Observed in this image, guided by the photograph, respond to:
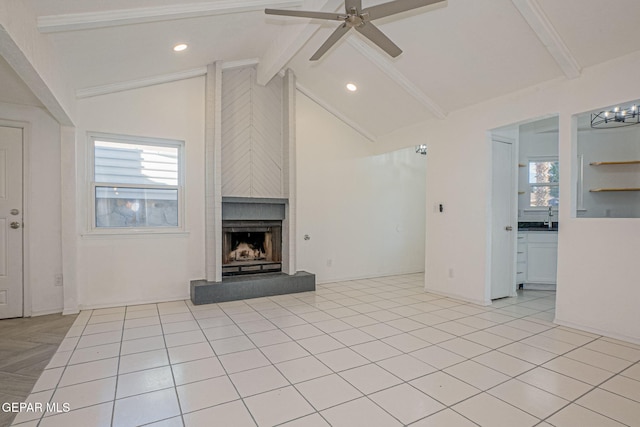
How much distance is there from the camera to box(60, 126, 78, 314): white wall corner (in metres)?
3.75

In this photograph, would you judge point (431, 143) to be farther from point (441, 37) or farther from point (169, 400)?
point (169, 400)

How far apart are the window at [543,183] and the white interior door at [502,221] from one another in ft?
5.06

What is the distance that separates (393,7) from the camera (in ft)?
7.57

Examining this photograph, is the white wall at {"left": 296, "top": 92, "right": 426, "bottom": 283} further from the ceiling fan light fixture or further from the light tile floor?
the ceiling fan light fixture

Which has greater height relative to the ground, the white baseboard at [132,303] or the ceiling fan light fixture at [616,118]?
the ceiling fan light fixture at [616,118]

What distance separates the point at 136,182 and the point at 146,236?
0.72m

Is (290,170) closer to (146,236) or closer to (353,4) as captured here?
(146,236)

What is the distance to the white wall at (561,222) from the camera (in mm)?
3012

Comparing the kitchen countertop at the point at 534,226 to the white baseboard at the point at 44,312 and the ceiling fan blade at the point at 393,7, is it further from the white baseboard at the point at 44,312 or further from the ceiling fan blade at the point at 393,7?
the white baseboard at the point at 44,312

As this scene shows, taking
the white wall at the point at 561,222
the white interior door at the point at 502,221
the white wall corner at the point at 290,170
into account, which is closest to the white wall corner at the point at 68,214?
the white wall corner at the point at 290,170

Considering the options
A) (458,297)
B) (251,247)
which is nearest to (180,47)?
(251,247)

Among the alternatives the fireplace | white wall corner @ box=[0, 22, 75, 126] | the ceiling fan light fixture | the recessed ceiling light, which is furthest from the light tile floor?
the ceiling fan light fixture

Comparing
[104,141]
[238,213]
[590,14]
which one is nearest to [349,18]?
[590,14]

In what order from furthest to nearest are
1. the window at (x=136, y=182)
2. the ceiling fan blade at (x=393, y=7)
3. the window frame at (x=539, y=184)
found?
the window frame at (x=539, y=184), the window at (x=136, y=182), the ceiling fan blade at (x=393, y=7)
